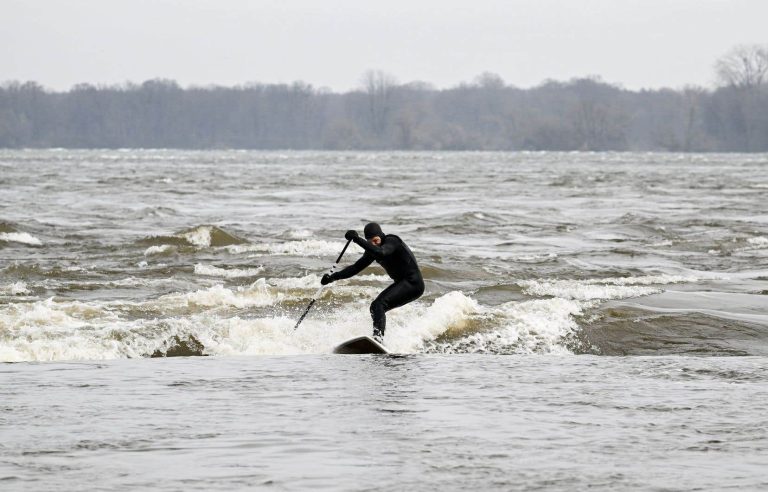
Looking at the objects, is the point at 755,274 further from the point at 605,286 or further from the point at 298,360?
the point at 298,360

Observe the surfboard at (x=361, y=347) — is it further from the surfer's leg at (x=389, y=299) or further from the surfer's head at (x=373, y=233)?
the surfer's head at (x=373, y=233)

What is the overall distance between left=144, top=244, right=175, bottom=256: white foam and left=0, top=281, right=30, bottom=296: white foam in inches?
246

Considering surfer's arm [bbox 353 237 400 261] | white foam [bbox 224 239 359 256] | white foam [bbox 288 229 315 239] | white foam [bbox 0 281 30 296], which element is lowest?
white foam [bbox 0 281 30 296]

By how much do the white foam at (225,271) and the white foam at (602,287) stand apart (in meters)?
5.54

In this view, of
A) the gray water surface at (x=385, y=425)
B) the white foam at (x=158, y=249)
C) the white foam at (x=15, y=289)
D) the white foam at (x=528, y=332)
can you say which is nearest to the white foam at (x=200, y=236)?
the white foam at (x=158, y=249)

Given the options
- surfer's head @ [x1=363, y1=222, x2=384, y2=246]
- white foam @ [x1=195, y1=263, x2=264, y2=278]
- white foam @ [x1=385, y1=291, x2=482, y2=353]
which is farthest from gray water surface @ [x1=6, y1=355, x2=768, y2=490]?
white foam @ [x1=195, y1=263, x2=264, y2=278]

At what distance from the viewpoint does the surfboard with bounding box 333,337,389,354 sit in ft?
48.1

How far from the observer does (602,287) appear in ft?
71.4

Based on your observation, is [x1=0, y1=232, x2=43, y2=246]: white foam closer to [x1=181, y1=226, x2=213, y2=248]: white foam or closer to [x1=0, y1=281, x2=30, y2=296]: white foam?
[x1=181, y1=226, x2=213, y2=248]: white foam

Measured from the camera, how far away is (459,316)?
17969 mm

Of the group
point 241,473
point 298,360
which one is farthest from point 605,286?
point 241,473

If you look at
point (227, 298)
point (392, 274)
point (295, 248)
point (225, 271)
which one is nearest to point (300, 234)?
point (295, 248)

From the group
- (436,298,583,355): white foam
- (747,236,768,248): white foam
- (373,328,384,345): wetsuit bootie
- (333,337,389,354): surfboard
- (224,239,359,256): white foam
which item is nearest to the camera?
(333,337,389,354): surfboard

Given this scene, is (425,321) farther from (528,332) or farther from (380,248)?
(380,248)
